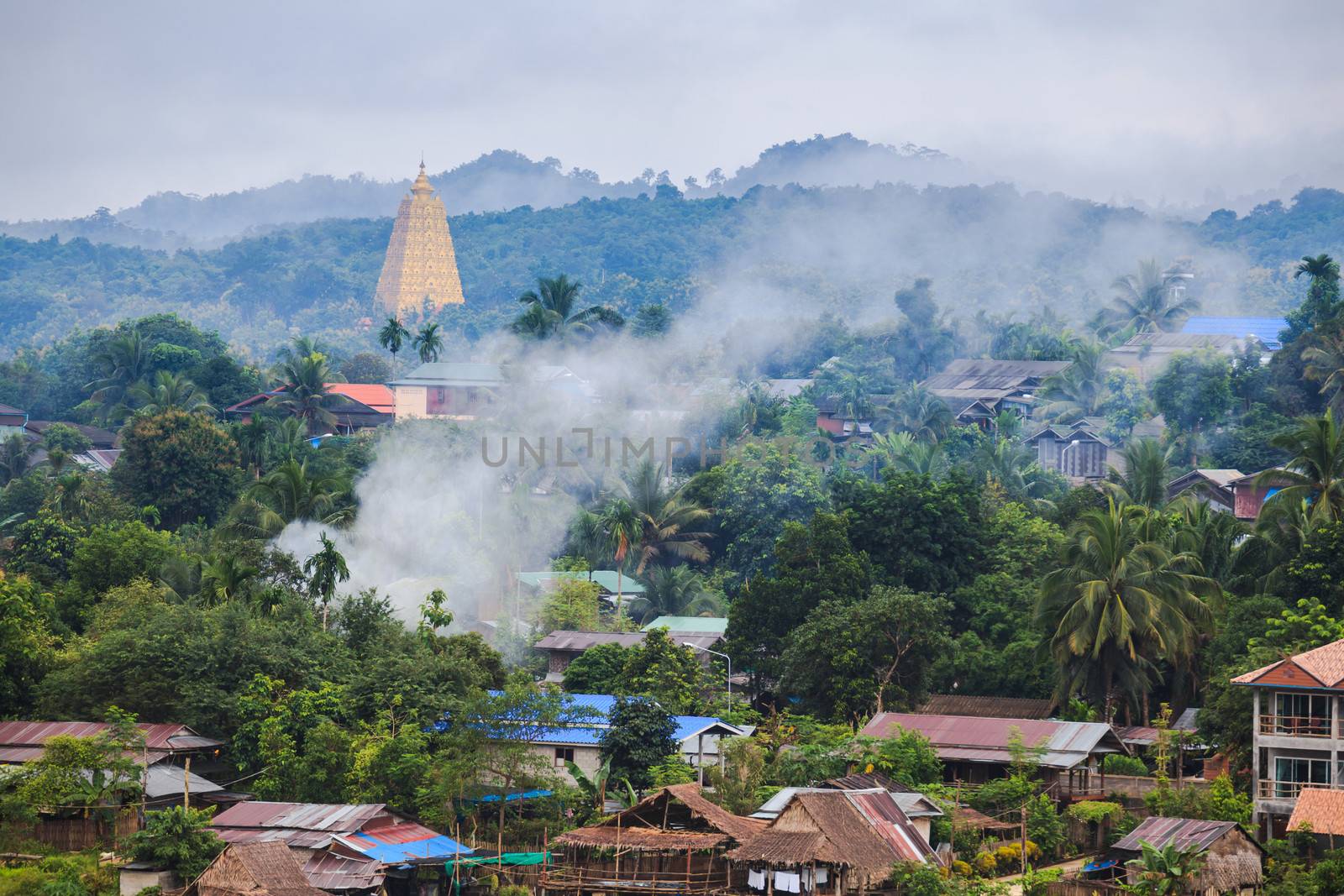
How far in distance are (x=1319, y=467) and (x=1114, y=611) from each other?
6.43m

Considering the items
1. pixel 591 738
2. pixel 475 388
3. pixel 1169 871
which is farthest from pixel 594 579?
pixel 1169 871

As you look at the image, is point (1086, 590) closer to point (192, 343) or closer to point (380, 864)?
point (380, 864)

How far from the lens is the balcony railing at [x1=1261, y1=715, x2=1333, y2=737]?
32.1 m

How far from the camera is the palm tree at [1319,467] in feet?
133

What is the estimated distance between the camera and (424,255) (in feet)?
480

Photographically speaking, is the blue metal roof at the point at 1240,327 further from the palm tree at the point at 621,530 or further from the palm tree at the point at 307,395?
the palm tree at the point at 307,395

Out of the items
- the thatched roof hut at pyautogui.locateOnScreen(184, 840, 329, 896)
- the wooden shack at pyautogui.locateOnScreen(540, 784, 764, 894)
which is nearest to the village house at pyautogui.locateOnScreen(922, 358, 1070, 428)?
the wooden shack at pyautogui.locateOnScreen(540, 784, 764, 894)

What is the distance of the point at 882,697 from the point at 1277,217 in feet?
395

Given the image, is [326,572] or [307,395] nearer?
[326,572]

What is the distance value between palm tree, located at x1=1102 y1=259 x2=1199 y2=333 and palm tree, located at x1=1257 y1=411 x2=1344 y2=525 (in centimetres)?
4815

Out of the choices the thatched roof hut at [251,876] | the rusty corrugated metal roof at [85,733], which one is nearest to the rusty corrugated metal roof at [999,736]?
the thatched roof hut at [251,876]

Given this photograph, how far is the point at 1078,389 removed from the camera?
→ 246ft

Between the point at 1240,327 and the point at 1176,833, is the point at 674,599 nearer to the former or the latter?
the point at 1176,833

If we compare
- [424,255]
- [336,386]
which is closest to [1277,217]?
[424,255]
